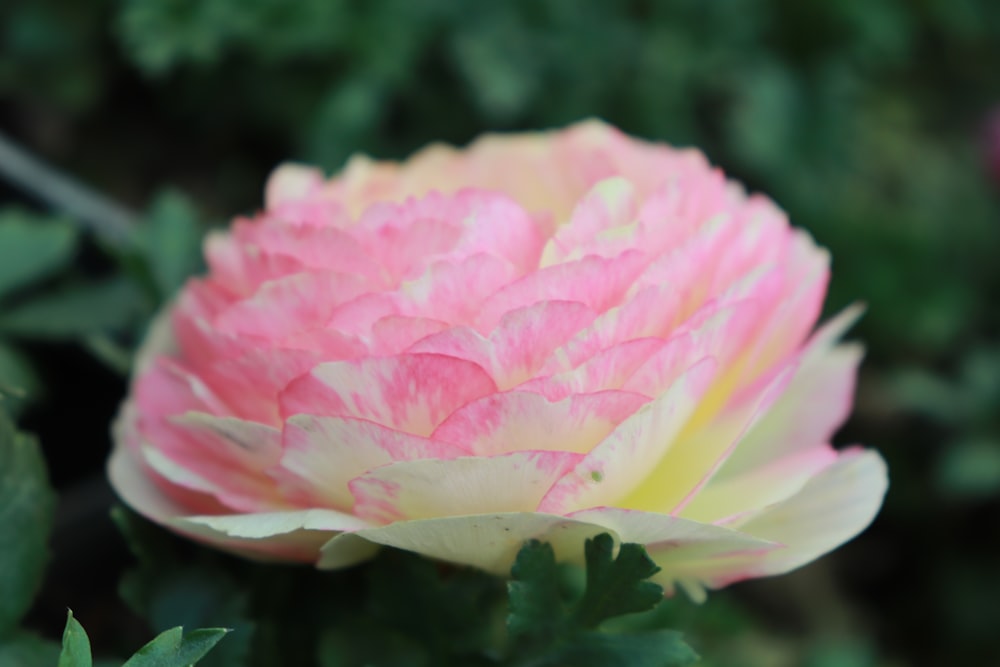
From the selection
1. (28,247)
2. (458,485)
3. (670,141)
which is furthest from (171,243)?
(670,141)

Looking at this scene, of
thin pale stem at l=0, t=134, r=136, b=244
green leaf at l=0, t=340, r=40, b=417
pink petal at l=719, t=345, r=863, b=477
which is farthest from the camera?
thin pale stem at l=0, t=134, r=136, b=244

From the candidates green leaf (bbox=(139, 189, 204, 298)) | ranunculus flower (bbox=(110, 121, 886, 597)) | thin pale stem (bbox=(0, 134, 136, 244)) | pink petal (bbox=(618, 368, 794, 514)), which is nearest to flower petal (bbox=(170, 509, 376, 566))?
ranunculus flower (bbox=(110, 121, 886, 597))

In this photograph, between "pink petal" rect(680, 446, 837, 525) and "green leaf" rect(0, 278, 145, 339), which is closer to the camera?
"pink petal" rect(680, 446, 837, 525)

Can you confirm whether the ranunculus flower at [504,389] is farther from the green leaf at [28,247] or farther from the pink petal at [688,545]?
the green leaf at [28,247]

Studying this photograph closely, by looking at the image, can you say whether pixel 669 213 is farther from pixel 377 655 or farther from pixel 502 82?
pixel 502 82

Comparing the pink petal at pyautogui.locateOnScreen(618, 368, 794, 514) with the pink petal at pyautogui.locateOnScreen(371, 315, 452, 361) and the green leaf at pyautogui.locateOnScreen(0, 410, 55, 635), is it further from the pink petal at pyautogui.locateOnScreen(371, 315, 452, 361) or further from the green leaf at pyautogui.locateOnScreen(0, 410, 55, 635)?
the green leaf at pyautogui.locateOnScreen(0, 410, 55, 635)

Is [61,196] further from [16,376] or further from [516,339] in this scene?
[516,339]

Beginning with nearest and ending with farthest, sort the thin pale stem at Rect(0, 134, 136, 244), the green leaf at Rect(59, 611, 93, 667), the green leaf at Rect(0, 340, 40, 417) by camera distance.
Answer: the green leaf at Rect(59, 611, 93, 667) < the green leaf at Rect(0, 340, 40, 417) < the thin pale stem at Rect(0, 134, 136, 244)
